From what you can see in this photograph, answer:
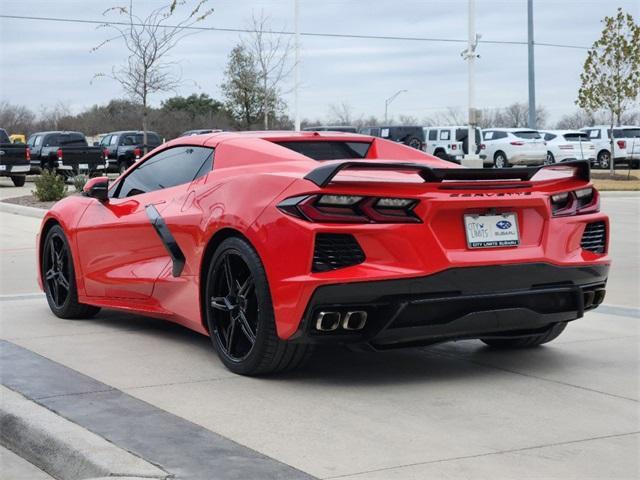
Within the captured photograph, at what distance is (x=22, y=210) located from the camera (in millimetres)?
21047

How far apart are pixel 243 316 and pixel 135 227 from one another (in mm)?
1521

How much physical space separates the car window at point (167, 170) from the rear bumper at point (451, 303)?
1670 mm

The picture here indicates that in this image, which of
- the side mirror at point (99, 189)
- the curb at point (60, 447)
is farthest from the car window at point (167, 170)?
the curb at point (60, 447)

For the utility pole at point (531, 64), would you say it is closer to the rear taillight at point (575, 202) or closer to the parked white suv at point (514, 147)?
the parked white suv at point (514, 147)

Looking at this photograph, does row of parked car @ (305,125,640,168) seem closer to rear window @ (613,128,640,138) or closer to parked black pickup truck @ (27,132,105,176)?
rear window @ (613,128,640,138)

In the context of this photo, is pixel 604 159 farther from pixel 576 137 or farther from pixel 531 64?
pixel 531 64

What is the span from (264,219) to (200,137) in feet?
5.04

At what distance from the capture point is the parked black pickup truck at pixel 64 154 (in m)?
32.7

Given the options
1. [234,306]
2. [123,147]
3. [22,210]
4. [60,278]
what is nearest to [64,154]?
[123,147]

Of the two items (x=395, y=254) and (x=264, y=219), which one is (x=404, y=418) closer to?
(x=395, y=254)

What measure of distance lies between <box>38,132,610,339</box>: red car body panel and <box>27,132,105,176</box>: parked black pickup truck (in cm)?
2406

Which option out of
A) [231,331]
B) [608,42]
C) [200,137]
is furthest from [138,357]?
[608,42]

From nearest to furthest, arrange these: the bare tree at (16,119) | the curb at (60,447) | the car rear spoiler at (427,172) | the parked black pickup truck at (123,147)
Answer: the curb at (60,447), the car rear spoiler at (427,172), the parked black pickup truck at (123,147), the bare tree at (16,119)

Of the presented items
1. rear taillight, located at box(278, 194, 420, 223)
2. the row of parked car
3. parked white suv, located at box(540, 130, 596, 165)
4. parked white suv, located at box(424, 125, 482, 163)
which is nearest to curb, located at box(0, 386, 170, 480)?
rear taillight, located at box(278, 194, 420, 223)
